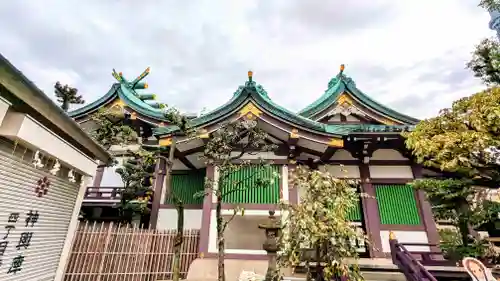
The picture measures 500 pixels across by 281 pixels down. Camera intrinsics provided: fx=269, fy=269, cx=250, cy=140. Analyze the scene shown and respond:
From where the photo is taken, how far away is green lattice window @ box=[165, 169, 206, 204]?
447 inches

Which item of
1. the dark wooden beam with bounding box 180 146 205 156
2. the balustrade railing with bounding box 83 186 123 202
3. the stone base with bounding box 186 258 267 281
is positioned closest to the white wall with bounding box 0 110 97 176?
the stone base with bounding box 186 258 267 281

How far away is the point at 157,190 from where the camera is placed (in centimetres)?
1150

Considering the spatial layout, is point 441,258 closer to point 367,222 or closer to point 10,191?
point 367,222

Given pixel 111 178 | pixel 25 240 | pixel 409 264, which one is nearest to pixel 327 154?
pixel 409 264

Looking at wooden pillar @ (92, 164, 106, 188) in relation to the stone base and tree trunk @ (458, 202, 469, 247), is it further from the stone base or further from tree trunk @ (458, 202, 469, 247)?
tree trunk @ (458, 202, 469, 247)

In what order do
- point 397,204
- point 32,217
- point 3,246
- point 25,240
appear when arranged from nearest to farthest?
point 3,246
point 25,240
point 32,217
point 397,204

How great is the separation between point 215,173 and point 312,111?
222 inches

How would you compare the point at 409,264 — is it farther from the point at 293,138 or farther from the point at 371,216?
the point at 293,138

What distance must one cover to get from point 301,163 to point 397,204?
12.7 feet

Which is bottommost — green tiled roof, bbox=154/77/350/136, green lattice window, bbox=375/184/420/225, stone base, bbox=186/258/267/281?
stone base, bbox=186/258/267/281

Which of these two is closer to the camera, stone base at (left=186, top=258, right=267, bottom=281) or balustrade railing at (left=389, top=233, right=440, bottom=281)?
balustrade railing at (left=389, top=233, right=440, bottom=281)

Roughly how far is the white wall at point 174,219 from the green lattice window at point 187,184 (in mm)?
416

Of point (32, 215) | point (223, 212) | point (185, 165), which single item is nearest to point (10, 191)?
point (32, 215)

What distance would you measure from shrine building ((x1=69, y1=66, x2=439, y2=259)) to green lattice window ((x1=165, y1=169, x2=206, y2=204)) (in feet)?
0.14
